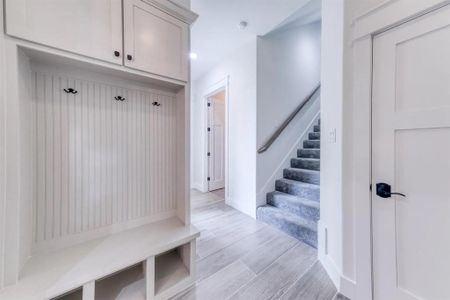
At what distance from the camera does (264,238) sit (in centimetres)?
229

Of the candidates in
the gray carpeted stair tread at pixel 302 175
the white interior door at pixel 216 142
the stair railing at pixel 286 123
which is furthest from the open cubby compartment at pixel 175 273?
the white interior door at pixel 216 142

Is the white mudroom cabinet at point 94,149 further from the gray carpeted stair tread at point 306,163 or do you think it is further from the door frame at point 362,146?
the gray carpeted stair tread at point 306,163

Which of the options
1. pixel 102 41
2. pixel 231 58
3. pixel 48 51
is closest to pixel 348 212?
pixel 102 41

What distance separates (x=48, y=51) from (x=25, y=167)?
2.21 ft

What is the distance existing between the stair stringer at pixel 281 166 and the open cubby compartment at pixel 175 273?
152 cm

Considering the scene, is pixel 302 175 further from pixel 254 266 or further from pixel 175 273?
pixel 175 273

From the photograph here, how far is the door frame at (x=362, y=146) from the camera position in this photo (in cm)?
132

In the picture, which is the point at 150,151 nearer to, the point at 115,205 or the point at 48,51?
the point at 115,205

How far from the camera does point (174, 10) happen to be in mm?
1503

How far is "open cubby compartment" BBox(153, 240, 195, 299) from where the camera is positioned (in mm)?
1402

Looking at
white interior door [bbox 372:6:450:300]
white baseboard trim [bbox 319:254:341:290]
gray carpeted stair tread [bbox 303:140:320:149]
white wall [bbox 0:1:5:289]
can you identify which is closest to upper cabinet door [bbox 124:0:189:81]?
white wall [bbox 0:1:5:289]

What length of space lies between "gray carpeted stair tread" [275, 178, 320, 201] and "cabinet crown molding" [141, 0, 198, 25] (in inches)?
94.4

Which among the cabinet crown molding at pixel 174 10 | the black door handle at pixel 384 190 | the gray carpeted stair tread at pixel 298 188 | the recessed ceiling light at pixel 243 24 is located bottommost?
the gray carpeted stair tread at pixel 298 188

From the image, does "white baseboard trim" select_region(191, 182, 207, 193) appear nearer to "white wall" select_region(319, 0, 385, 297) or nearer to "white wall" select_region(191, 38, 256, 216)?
"white wall" select_region(191, 38, 256, 216)
